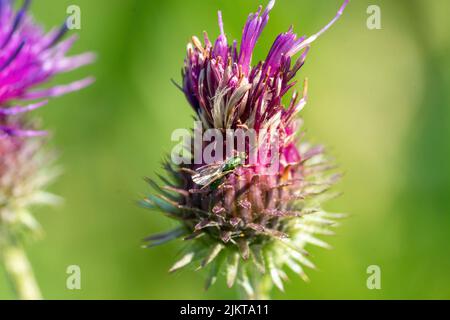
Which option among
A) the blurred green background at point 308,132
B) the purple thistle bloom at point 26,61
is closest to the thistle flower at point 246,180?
the purple thistle bloom at point 26,61

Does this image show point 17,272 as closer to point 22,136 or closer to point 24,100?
point 22,136

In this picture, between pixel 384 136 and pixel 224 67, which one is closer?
pixel 224 67

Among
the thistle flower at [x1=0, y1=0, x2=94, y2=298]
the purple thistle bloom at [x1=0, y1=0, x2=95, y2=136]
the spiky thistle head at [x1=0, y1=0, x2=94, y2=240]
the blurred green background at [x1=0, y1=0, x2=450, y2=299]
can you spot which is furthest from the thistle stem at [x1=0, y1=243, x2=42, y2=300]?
the blurred green background at [x1=0, y1=0, x2=450, y2=299]

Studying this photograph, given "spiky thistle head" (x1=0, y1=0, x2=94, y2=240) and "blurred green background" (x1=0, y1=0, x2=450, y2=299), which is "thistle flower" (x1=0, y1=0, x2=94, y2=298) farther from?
"blurred green background" (x1=0, y1=0, x2=450, y2=299)

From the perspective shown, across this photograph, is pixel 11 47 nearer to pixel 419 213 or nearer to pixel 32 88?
pixel 32 88

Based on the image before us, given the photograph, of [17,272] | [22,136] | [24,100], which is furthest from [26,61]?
[17,272]
